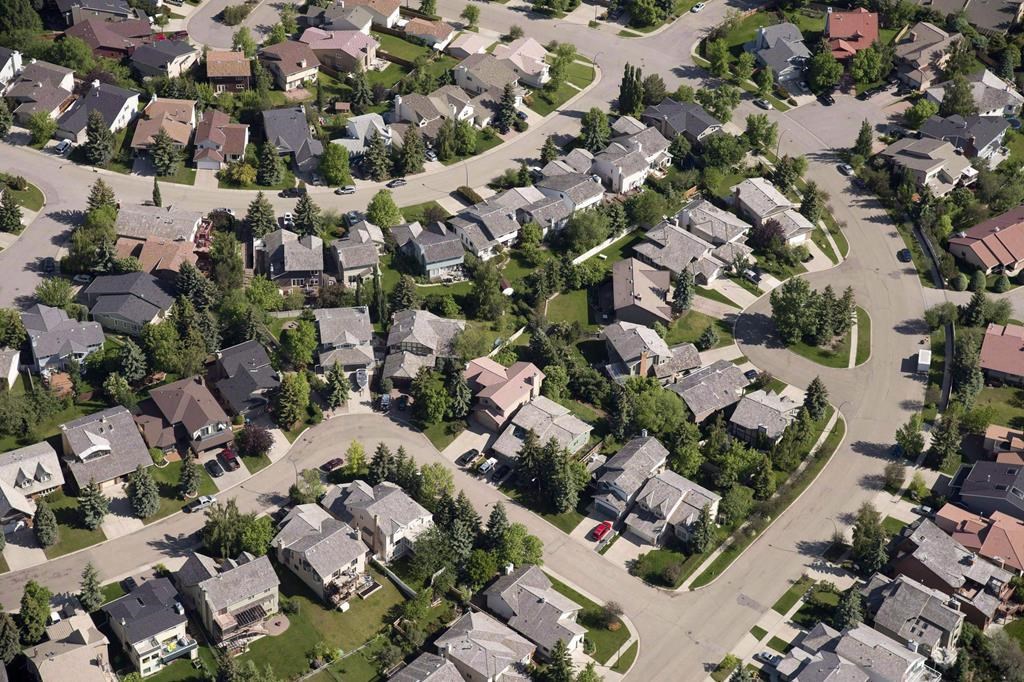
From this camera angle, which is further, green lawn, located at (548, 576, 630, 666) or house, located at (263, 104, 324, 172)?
house, located at (263, 104, 324, 172)

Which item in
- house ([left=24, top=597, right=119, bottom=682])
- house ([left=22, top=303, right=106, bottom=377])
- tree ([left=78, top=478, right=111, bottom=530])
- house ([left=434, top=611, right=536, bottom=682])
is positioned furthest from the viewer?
house ([left=22, top=303, right=106, bottom=377])

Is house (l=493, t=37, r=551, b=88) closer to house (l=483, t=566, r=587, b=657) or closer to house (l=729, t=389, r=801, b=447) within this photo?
house (l=729, t=389, r=801, b=447)

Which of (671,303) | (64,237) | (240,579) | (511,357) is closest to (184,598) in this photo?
(240,579)

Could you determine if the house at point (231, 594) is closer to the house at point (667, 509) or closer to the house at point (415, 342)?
the house at point (415, 342)

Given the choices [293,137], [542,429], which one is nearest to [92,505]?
[542,429]

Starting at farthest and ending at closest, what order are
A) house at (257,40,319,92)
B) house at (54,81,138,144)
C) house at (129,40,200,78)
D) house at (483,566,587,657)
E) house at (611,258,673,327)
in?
house at (257,40,319,92)
house at (129,40,200,78)
house at (54,81,138,144)
house at (611,258,673,327)
house at (483,566,587,657)

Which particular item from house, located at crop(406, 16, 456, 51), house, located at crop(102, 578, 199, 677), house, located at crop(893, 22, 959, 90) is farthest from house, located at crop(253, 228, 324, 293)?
house, located at crop(893, 22, 959, 90)

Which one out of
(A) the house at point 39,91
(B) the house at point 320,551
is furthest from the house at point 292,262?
(A) the house at point 39,91
